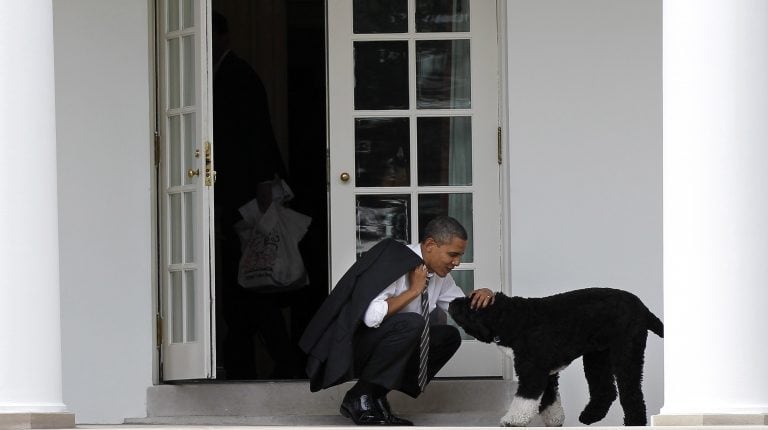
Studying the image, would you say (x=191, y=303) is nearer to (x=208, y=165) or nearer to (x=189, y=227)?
(x=189, y=227)

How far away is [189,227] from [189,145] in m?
0.37

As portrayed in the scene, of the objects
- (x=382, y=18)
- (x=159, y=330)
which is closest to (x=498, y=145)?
(x=382, y=18)

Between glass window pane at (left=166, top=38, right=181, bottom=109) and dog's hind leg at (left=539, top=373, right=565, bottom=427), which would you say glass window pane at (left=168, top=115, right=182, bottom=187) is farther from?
dog's hind leg at (left=539, top=373, right=565, bottom=427)

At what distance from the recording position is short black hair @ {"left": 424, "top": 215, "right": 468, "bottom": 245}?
6.74m

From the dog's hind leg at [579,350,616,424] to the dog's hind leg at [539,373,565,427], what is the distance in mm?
98

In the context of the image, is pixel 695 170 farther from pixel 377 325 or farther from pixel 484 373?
pixel 484 373

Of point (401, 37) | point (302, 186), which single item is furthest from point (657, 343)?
point (302, 186)

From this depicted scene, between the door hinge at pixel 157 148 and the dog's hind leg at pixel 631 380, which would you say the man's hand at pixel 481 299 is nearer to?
the dog's hind leg at pixel 631 380

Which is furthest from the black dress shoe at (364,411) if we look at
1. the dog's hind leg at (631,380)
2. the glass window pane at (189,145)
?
the glass window pane at (189,145)

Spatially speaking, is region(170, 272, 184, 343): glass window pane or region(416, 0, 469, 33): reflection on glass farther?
region(416, 0, 469, 33): reflection on glass

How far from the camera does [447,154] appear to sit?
7516 millimetres

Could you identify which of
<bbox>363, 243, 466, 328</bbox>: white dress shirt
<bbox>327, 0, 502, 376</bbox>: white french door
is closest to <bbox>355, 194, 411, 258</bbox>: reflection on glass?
<bbox>327, 0, 502, 376</bbox>: white french door

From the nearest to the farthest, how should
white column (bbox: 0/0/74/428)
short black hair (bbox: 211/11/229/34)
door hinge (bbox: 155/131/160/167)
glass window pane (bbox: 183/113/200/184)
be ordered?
white column (bbox: 0/0/74/428) < glass window pane (bbox: 183/113/200/184) < door hinge (bbox: 155/131/160/167) < short black hair (bbox: 211/11/229/34)

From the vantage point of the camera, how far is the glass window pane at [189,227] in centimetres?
733
